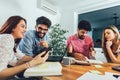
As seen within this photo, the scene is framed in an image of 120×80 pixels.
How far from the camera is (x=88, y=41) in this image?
2.81m

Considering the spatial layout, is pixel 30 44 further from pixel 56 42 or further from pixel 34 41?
pixel 56 42

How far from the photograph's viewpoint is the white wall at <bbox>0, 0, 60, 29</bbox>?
246cm

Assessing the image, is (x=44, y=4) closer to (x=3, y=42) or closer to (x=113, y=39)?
(x=113, y=39)

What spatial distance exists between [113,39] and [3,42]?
204 cm

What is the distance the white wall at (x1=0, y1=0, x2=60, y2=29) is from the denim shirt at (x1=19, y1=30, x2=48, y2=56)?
1.56ft

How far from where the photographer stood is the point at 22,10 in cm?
280

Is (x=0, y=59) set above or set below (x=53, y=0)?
below

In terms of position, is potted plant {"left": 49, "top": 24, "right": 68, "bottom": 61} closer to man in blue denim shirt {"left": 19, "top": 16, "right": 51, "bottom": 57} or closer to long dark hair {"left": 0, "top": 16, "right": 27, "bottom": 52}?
man in blue denim shirt {"left": 19, "top": 16, "right": 51, "bottom": 57}

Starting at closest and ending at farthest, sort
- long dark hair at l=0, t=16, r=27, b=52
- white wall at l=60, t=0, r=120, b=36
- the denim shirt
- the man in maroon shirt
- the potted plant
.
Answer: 1. long dark hair at l=0, t=16, r=27, b=52
2. the denim shirt
3. the man in maroon shirt
4. white wall at l=60, t=0, r=120, b=36
5. the potted plant

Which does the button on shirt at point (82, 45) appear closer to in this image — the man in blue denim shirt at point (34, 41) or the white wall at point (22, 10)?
the man in blue denim shirt at point (34, 41)

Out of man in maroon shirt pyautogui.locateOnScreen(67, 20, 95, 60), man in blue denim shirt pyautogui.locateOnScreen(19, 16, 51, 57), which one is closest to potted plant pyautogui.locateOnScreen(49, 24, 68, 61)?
man in maroon shirt pyautogui.locateOnScreen(67, 20, 95, 60)

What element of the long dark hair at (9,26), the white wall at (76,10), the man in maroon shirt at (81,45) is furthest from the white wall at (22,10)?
the man in maroon shirt at (81,45)

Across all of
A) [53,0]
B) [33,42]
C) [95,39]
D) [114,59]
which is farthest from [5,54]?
[53,0]

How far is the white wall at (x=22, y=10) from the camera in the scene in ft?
8.07
